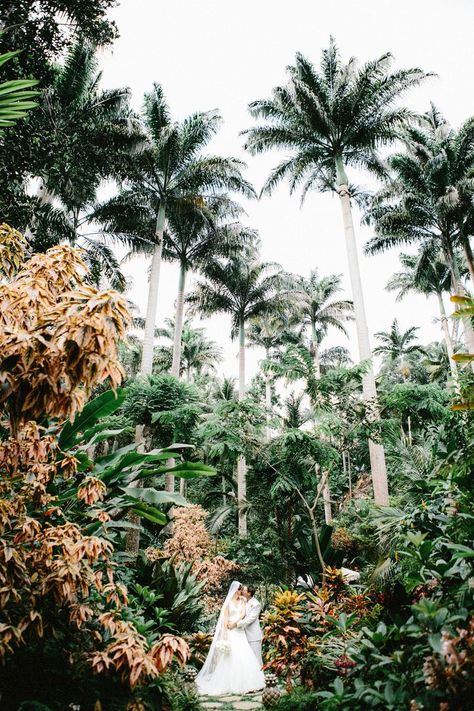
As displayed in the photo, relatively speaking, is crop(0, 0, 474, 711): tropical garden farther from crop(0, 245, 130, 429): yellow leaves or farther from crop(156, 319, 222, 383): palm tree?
crop(156, 319, 222, 383): palm tree

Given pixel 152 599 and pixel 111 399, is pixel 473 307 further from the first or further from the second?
pixel 152 599

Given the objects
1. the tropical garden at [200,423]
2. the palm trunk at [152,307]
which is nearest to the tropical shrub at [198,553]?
the tropical garden at [200,423]

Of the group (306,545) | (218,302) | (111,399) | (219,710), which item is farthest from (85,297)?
(218,302)

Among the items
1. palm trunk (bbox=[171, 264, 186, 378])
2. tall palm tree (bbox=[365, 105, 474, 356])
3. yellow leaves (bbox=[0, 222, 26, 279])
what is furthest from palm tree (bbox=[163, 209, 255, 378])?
yellow leaves (bbox=[0, 222, 26, 279])

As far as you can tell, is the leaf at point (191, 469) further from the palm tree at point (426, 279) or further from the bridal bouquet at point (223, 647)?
the palm tree at point (426, 279)

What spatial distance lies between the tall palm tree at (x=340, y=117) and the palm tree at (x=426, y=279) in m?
7.22

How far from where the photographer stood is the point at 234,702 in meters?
5.15

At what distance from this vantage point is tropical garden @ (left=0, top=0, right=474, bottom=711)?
2348mm

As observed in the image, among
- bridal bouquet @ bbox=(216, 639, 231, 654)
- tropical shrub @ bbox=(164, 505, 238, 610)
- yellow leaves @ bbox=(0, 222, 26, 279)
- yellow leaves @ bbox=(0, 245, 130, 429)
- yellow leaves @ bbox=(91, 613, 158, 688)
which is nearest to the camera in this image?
yellow leaves @ bbox=(0, 245, 130, 429)

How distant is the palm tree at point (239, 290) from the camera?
61.3 feet

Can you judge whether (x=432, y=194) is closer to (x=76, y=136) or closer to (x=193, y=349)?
(x=76, y=136)

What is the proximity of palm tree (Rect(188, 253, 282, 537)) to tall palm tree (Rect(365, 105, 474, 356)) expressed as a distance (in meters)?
5.39

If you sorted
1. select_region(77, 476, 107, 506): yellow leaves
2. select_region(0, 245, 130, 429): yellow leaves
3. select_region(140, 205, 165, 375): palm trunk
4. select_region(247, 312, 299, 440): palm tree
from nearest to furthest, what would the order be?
select_region(0, 245, 130, 429): yellow leaves → select_region(77, 476, 107, 506): yellow leaves → select_region(140, 205, 165, 375): palm trunk → select_region(247, 312, 299, 440): palm tree

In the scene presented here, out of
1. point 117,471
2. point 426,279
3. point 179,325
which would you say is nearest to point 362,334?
point 179,325
